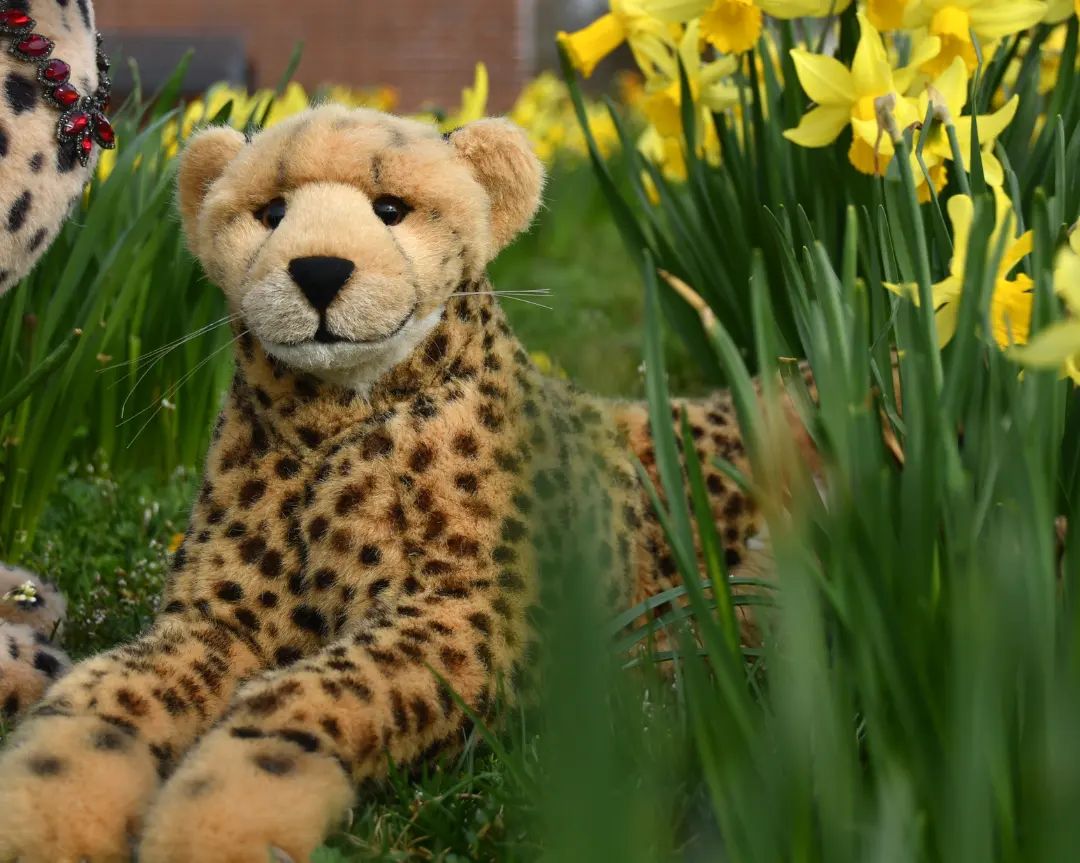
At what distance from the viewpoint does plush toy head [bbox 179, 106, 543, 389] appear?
137 centimetres

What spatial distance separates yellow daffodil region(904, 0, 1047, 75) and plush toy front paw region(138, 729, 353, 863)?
1227mm

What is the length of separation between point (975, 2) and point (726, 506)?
75 cm

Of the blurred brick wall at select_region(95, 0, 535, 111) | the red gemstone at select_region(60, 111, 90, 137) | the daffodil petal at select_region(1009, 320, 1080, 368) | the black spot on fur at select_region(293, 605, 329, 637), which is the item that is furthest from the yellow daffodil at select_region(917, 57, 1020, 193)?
the blurred brick wall at select_region(95, 0, 535, 111)

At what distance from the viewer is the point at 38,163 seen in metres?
1.60

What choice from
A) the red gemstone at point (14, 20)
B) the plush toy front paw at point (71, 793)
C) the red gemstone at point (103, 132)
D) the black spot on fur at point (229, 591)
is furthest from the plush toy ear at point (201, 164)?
the plush toy front paw at point (71, 793)

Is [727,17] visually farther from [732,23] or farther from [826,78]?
[826,78]

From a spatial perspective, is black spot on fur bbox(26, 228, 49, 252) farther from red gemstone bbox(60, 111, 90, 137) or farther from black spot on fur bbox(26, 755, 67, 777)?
black spot on fur bbox(26, 755, 67, 777)

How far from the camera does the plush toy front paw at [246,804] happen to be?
1.10 meters

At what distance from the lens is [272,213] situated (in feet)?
4.88

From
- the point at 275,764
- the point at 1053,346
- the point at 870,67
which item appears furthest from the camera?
the point at 870,67

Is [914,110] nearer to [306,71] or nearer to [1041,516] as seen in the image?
[1041,516]

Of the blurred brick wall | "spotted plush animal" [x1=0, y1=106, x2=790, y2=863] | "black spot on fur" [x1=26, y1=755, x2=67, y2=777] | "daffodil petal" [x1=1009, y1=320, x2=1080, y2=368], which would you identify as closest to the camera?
"daffodil petal" [x1=1009, y1=320, x2=1080, y2=368]

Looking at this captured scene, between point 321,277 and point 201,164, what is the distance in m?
0.38

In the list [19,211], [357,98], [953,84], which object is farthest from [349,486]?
[357,98]
